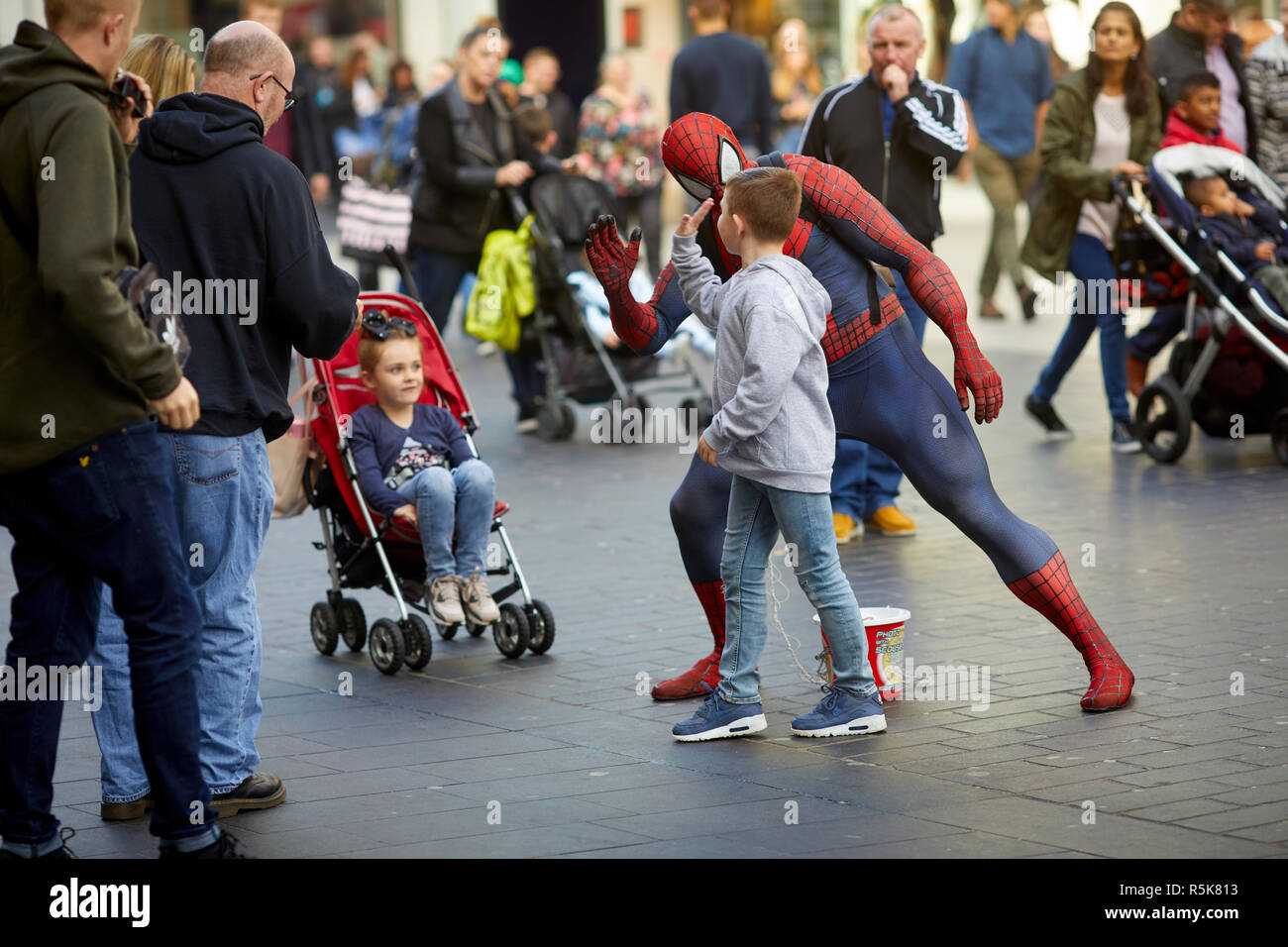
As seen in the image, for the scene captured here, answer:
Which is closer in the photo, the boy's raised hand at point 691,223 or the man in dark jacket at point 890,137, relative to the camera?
the boy's raised hand at point 691,223

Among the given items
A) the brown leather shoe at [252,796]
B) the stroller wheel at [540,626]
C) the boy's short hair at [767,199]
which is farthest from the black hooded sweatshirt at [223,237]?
the stroller wheel at [540,626]

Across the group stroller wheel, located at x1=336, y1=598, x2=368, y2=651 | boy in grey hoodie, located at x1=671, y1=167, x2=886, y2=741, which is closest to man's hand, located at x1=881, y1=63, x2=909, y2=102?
boy in grey hoodie, located at x1=671, y1=167, x2=886, y2=741

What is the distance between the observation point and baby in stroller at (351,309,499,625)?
6.67 m

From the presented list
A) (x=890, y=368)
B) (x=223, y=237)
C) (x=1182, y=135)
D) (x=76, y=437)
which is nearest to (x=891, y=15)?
(x=1182, y=135)

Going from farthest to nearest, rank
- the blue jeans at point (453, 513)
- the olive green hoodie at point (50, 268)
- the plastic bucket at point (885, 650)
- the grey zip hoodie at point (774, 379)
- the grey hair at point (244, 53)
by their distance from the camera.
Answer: the blue jeans at point (453, 513) → the plastic bucket at point (885, 650) → the grey zip hoodie at point (774, 379) → the grey hair at point (244, 53) → the olive green hoodie at point (50, 268)

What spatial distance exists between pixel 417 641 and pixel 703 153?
199 centimetres

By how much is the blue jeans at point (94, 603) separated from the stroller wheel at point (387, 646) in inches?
82.2

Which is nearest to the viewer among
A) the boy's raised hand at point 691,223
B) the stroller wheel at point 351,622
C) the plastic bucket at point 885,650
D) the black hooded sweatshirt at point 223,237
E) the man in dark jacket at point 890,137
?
the black hooded sweatshirt at point 223,237

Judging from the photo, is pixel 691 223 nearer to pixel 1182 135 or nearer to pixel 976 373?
pixel 976 373

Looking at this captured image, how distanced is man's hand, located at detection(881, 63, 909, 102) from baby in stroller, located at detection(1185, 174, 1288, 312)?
7.60 ft

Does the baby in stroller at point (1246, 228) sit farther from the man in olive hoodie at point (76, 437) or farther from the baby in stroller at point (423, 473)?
the man in olive hoodie at point (76, 437)

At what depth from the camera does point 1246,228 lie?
32.5ft

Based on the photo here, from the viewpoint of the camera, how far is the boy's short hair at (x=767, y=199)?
5.36 metres
